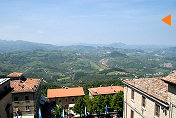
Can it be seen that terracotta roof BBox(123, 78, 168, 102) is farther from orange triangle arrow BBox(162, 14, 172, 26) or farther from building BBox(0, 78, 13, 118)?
building BBox(0, 78, 13, 118)

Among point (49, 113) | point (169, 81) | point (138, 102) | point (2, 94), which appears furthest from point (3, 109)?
point (49, 113)

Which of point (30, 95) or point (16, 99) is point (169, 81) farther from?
point (16, 99)

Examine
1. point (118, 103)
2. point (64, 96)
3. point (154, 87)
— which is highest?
point (154, 87)

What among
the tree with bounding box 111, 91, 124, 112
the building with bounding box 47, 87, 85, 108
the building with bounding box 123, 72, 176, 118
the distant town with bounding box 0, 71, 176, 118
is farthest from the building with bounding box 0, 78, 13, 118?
the building with bounding box 47, 87, 85, 108

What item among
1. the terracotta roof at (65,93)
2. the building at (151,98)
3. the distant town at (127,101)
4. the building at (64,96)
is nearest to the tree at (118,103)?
the distant town at (127,101)

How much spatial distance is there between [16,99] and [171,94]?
3029 centimetres

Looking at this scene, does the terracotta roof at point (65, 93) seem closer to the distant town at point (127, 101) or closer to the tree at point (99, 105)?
the distant town at point (127, 101)

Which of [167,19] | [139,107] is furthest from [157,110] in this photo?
[167,19]

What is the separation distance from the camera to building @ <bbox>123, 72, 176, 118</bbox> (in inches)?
459

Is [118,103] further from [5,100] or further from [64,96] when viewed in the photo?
[5,100]

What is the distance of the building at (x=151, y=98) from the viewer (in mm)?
11648

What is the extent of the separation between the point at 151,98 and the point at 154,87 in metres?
1.50

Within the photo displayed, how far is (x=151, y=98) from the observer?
14.4m

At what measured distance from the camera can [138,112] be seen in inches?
670
